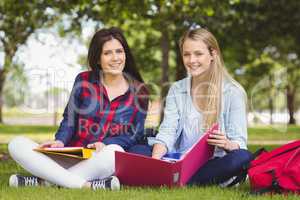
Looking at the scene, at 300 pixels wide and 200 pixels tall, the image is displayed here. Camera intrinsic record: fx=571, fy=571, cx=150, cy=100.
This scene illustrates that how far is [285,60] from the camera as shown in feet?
82.7

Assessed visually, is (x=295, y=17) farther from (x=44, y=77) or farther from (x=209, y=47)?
(x=209, y=47)

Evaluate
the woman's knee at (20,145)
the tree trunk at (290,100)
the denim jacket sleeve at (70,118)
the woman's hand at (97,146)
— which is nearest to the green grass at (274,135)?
the denim jacket sleeve at (70,118)

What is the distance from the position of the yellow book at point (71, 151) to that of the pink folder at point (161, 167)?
0.79ft

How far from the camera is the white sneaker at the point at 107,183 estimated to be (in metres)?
4.30

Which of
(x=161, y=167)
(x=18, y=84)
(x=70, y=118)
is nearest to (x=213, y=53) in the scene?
(x=161, y=167)

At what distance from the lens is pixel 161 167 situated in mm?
4113

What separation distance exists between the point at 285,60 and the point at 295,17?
7.91 m

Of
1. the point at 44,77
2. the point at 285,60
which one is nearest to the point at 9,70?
the point at 285,60

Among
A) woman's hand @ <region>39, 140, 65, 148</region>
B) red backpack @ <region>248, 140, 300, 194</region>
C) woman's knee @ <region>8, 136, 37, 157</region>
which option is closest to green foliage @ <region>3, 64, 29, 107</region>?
woman's hand @ <region>39, 140, 65, 148</region>

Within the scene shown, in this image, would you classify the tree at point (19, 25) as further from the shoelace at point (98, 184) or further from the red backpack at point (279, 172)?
the red backpack at point (279, 172)

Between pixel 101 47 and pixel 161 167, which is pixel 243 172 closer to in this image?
pixel 161 167

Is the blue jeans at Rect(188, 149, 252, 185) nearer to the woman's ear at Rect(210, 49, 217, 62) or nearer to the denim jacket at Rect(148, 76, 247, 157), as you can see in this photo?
the denim jacket at Rect(148, 76, 247, 157)

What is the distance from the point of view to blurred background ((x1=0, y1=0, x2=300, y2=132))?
11.8 m

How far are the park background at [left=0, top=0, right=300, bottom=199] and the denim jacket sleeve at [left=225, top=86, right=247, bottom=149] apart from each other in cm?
41
